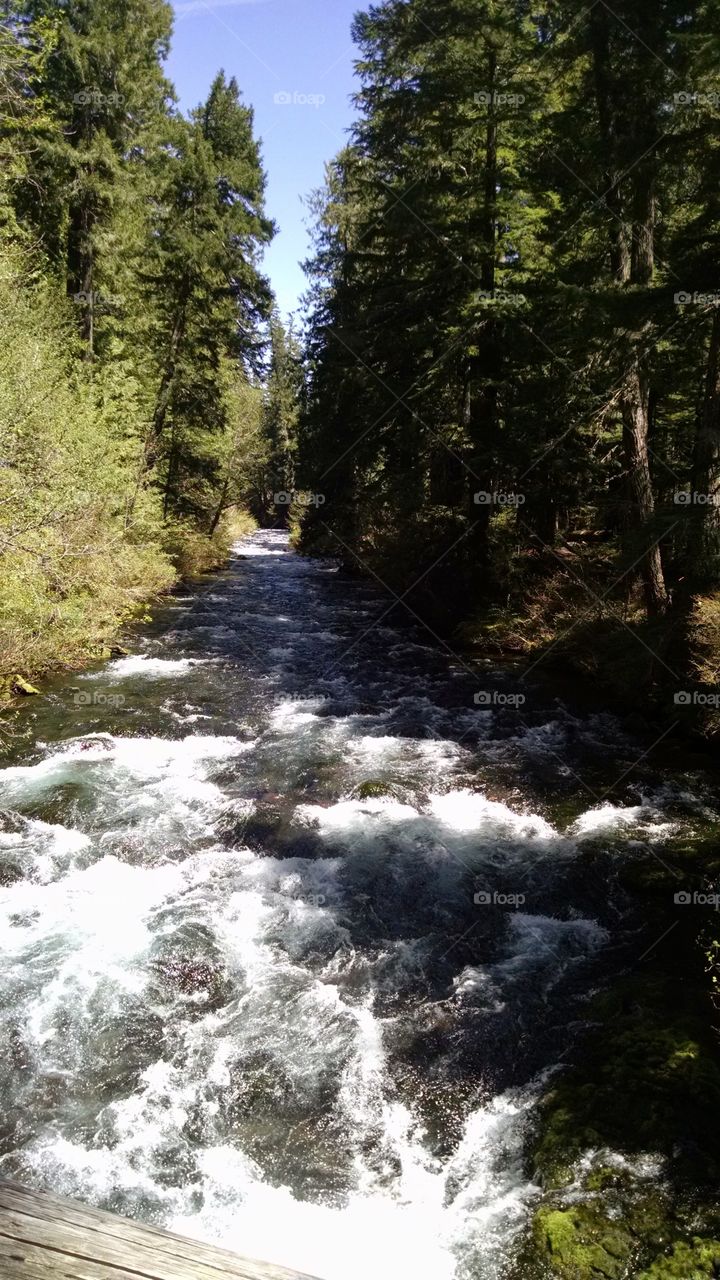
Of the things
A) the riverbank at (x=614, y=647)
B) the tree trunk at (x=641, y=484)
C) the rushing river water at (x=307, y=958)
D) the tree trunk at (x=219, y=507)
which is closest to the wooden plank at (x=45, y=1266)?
the rushing river water at (x=307, y=958)

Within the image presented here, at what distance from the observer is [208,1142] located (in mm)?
4867

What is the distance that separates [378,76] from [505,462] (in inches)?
533

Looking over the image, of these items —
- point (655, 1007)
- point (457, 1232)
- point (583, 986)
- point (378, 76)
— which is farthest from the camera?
point (378, 76)

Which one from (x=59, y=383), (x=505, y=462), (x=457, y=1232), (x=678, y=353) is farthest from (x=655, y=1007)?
(x=59, y=383)

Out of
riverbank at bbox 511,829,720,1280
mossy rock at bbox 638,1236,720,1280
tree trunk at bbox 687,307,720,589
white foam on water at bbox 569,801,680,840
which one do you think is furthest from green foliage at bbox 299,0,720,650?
mossy rock at bbox 638,1236,720,1280

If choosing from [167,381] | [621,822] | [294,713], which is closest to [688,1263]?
[621,822]

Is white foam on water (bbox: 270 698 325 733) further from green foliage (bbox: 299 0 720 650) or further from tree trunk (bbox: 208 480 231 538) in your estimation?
tree trunk (bbox: 208 480 231 538)

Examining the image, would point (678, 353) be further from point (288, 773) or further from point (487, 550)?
point (288, 773)

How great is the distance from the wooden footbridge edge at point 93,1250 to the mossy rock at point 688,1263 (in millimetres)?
3559

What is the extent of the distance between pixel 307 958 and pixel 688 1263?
3.73m

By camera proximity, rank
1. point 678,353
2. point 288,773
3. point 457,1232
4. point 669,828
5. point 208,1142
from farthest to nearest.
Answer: point 678,353, point 288,773, point 669,828, point 208,1142, point 457,1232

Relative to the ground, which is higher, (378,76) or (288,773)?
(378,76)

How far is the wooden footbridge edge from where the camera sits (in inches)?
52.4

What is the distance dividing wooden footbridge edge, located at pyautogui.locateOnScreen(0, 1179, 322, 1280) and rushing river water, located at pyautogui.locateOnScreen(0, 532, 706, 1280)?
366 cm
